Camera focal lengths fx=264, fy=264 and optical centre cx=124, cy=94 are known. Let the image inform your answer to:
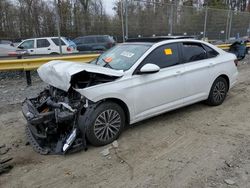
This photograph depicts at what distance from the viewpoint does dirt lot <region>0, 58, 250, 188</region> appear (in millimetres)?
3314

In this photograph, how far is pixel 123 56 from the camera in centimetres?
495

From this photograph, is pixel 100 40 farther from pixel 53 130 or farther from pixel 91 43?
pixel 53 130

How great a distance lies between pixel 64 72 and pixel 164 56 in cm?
195

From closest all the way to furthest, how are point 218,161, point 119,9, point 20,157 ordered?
1. point 218,161
2. point 20,157
3. point 119,9

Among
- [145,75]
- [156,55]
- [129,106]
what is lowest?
[129,106]

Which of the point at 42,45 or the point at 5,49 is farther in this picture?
the point at 5,49

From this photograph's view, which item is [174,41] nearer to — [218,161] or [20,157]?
[218,161]

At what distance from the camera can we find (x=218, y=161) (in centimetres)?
367

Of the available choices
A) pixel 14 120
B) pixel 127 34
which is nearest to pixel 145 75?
pixel 14 120

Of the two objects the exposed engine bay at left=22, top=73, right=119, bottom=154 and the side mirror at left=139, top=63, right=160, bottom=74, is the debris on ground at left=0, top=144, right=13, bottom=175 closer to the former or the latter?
the exposed engine bay at left=22, top=73, right=119, bottom=154

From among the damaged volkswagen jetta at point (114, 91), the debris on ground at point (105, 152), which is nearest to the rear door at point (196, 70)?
the damaged volkswagen jetta at point (114, 91)

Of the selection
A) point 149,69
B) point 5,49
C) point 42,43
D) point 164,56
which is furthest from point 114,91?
A: point 5,49

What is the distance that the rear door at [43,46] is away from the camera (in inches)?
601

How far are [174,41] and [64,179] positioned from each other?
331 cm
